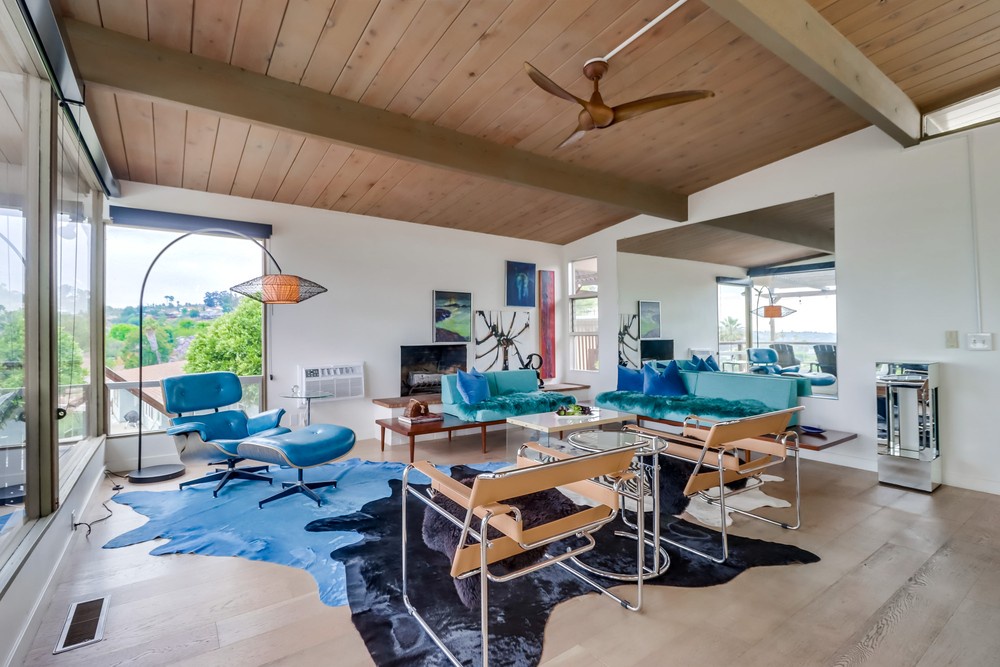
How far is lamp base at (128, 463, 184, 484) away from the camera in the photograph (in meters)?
3.93

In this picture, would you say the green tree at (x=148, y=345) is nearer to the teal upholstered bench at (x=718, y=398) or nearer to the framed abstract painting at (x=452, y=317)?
the framed abstract painting at (x=452, y=317)

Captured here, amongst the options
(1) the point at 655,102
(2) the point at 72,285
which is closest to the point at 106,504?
(2) the point at 72,285

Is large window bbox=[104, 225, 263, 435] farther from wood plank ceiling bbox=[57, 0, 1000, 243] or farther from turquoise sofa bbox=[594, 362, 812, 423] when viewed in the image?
turquoise sofa bbox=[594, 362, 812, 423]

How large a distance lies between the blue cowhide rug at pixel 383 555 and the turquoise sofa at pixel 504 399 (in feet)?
4.14

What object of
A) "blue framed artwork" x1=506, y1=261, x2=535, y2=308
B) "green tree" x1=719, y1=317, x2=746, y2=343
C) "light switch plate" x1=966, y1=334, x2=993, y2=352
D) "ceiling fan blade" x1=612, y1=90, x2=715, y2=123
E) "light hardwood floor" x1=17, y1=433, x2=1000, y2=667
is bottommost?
"light hardwood floor" x1=17, y1=433, x2=1000, y2=667

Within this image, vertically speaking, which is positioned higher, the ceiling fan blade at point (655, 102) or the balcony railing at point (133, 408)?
the ceiling fan blade at point (655, 102)

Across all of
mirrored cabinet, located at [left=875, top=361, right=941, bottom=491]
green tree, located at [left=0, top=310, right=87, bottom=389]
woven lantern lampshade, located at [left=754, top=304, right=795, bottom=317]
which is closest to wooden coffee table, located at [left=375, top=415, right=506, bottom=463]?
green tree, located at [left=0, top=310, right=87, bottom=389]

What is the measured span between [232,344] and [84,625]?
10.7 ft

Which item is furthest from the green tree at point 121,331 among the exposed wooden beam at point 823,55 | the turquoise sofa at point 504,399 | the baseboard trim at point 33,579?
the exposed wooden beam at point 823,55

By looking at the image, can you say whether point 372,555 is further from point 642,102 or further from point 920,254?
point 920,254

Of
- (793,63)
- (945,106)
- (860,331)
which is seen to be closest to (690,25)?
(793,63)

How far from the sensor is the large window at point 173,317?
4371 mm

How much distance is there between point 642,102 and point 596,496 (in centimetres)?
229

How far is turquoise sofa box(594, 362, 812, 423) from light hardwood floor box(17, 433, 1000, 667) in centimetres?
185
